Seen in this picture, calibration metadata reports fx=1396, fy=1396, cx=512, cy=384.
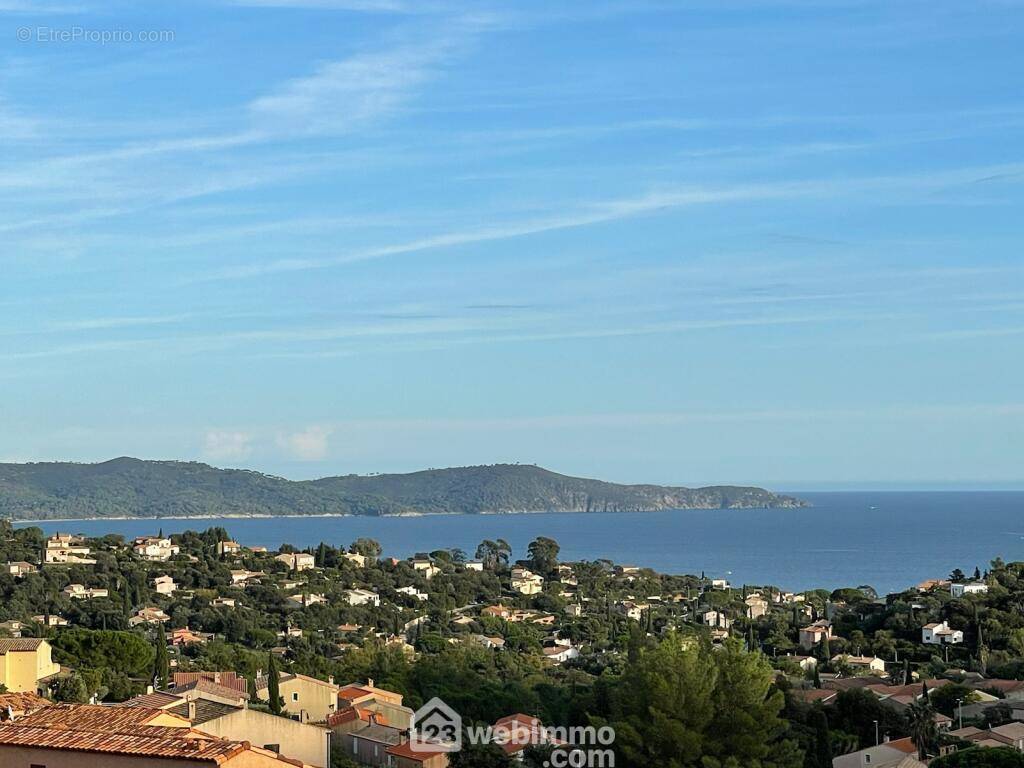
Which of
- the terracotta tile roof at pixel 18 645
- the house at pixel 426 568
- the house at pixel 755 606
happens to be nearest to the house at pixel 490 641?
the house at pixel 755 606

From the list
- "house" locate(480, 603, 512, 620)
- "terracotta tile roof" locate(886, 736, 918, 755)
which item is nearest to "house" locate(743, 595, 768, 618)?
"house" locate(480, 603, 512, 620)

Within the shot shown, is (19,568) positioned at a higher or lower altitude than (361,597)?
higher

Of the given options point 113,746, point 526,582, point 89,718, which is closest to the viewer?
point 113,746

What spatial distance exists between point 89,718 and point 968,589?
5122 cm

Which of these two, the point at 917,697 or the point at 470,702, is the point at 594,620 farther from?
the point at 470,702

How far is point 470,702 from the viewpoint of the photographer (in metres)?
29.6

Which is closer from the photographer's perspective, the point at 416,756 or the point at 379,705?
the point at 416,756

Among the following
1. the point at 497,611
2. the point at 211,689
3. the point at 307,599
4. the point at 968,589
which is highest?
the point at 968,589

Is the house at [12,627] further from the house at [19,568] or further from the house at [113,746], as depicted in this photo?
the house at [113,746]

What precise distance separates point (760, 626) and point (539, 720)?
107 feet

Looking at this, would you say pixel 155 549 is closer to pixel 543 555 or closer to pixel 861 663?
pixel 543 555

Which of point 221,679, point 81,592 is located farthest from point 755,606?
point 221,679

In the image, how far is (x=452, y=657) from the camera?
40.2 metres

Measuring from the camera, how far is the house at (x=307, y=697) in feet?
95.3
